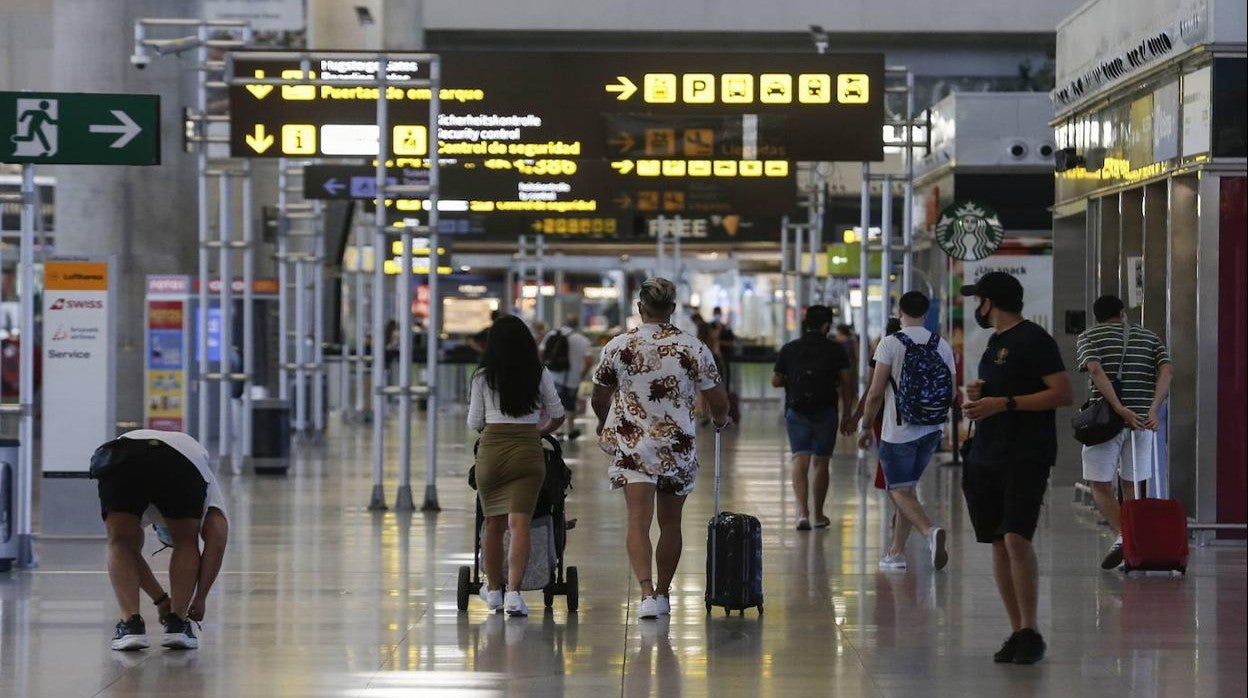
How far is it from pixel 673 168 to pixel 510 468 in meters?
9.34

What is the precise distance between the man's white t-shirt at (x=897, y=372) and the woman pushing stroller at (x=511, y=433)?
9.56 ft

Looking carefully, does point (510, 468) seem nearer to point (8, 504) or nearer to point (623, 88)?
point (8, 504)

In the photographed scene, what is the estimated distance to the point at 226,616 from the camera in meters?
10.4

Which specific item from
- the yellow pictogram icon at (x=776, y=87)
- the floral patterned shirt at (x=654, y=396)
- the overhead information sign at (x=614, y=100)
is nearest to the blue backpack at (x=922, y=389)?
the floral patterned shirt at (x=654, y=396)

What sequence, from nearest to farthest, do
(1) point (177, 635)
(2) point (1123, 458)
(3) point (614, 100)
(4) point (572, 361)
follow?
(1) point (177, 635) < (2) point (1123, 458) < (3) point (614, 100) < (4) point (572, 361)

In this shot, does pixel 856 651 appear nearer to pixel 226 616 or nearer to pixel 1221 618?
pixel 1221 618

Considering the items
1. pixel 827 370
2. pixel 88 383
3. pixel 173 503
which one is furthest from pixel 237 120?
pixel 173 503

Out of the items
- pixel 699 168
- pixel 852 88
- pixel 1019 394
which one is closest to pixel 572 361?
pixel 699 168

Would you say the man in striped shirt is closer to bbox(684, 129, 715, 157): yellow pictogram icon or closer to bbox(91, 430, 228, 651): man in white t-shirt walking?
bbox(91, 430, 228, 651): man in white t-shirt walking

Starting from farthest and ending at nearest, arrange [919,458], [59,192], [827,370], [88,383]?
[59,192], [827,370], [88,383], [919,458]

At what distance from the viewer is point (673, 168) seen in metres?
19.2

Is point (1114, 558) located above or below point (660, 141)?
below

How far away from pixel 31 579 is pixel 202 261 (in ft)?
31.7

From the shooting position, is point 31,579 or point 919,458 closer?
point 31,579
